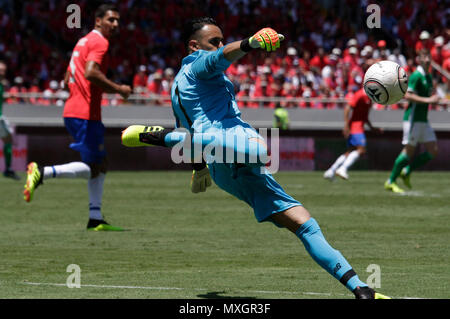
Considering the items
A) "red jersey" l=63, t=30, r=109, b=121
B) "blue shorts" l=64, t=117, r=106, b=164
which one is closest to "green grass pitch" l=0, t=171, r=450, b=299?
"blue shorts" l=64, t=117, r=106, b=164

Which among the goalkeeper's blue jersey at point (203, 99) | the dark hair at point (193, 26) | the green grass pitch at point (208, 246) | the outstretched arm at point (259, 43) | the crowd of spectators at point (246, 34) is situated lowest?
the green grass pitch at point (208, 246)

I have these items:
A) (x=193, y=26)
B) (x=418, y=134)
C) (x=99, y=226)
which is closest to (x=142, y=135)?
(x=193, y=26)

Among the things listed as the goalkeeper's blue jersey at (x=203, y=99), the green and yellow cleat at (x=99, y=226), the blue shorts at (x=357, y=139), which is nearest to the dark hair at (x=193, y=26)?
the goalkeeper's blue jersey at (x=203, y=99)

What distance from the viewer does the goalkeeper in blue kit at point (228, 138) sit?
676 centimetres

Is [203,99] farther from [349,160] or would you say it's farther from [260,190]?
[349,160]

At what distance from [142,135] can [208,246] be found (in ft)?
9.91

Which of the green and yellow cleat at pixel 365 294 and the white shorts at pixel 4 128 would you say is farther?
the white shorts at pixel 4 128

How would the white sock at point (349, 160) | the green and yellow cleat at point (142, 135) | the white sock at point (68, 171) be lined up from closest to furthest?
the green and yellow cleat at point (142, 135)
the white sock at point (68, 171)
the white sock at point (349, 160)

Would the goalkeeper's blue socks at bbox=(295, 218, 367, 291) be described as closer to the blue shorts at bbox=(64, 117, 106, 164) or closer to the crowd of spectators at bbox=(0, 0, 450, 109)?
the blue shorts at bbox=(64, 117, 106, 164)

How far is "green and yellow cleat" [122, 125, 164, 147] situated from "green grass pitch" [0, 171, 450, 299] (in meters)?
1.17

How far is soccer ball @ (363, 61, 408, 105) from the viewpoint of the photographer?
8.47 metres

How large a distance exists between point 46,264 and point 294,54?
2532 cm

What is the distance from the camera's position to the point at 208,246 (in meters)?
10.7

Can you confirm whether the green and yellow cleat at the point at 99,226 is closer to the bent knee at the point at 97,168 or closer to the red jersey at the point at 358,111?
the bent knee at the point at 97,168
